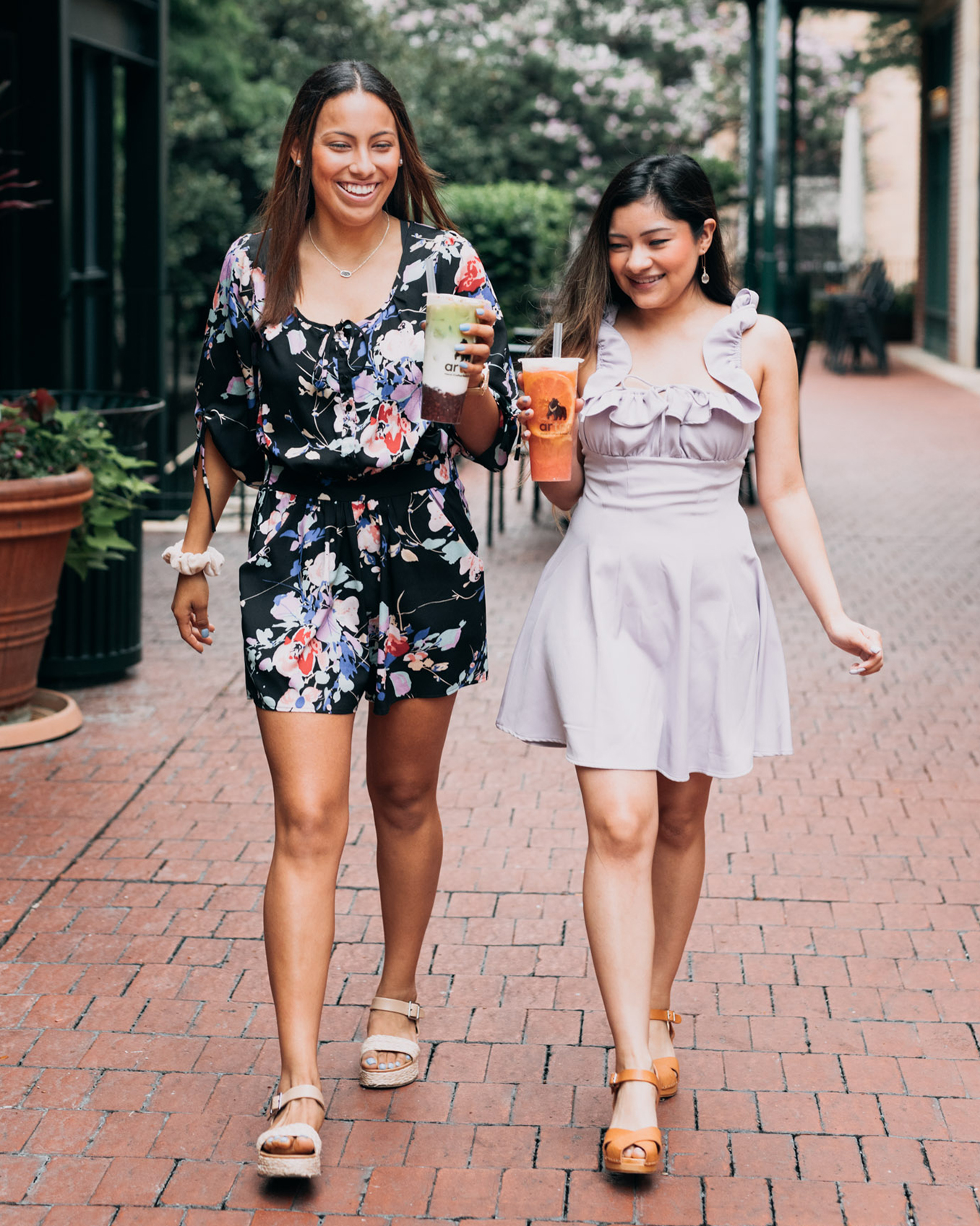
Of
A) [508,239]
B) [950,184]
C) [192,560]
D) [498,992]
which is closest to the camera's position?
[192,560]

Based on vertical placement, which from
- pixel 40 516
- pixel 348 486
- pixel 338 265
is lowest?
pixel 40 516

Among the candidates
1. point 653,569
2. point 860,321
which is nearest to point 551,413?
point 653,569

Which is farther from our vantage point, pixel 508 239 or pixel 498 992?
pixel 508 239

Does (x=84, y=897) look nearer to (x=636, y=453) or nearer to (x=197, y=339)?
(x=636, y=453)

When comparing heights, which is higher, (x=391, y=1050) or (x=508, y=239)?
(x=508, y=239)

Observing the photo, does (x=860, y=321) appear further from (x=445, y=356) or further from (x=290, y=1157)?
(x=290, y=1157)

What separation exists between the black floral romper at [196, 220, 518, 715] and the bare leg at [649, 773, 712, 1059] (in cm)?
51

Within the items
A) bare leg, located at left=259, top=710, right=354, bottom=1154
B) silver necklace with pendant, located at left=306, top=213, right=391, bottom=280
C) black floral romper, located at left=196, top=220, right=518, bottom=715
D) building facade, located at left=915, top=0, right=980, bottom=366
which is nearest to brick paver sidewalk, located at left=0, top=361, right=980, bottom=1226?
bare leg, located at left=259, top=710, right=354, bottom=1154

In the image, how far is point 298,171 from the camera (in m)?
3.01

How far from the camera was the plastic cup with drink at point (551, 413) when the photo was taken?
2.87 metres

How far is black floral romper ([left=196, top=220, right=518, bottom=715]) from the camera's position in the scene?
293 centimetres

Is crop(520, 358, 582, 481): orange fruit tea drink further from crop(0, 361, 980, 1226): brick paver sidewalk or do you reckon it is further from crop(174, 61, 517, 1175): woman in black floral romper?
crop(0, 361, 980, 1226): brick paver sidewalk

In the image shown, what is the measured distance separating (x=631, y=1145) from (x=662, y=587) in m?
1.02

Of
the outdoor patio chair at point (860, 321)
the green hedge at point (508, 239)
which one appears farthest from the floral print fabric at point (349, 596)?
the outdoor patio chair at point (860, 321)
